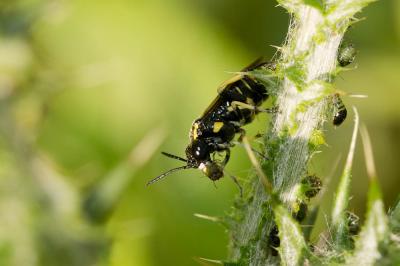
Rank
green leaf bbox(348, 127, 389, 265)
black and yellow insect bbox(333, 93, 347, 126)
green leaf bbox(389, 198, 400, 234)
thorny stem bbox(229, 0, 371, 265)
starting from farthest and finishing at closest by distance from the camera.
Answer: black and yellow insect bbox(333, 93, 347, 126)
thorny stem bbox(229, 0, 371, 265)
green leaf bbox(389, 198, 400, 234)
green leaf bbox(348, 127, 389, 265)

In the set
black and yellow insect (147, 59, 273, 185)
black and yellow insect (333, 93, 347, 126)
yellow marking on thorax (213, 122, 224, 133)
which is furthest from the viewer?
yellow marking on thorax (213, 122, 224, 133)

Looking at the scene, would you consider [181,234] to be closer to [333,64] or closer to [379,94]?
[379,94]

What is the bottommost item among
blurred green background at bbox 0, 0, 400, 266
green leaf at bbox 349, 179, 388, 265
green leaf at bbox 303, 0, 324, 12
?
blurred green background at bbox 0, 0, 400, 266

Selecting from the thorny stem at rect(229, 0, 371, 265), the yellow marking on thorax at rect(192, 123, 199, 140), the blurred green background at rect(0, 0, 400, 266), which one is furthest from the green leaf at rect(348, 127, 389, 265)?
the blurred green background at rect(0, 0, 400, 266)

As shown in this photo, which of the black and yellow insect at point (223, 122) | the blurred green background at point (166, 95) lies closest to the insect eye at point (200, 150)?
the black and yellow insect at point (223, 122)

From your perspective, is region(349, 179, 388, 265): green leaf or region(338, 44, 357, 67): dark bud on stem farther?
region(338, 44, 357, 67): dark bud on stem

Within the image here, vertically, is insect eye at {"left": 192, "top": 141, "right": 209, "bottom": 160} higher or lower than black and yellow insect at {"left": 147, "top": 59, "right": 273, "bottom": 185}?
lower

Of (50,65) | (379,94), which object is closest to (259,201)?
(50,65)

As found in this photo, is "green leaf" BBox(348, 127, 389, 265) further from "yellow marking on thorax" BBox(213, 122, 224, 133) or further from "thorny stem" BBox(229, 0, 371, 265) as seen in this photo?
"yellow marking on thorax" BBox(213, 122, 224, 133)
